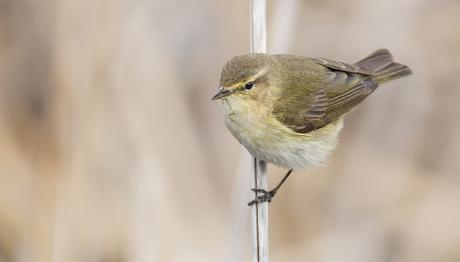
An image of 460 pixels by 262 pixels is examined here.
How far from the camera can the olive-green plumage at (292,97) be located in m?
3.81

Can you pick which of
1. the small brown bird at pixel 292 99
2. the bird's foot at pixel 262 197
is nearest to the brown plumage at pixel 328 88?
Result: the small brown bird at pixel 292 99

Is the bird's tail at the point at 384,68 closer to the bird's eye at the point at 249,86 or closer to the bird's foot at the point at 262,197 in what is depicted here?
the bird's eye at the point at 249,86

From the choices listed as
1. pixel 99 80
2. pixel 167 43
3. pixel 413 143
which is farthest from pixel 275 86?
pixel 413 143

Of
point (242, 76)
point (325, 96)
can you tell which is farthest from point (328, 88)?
point (242, 76)

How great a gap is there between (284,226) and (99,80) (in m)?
2.00

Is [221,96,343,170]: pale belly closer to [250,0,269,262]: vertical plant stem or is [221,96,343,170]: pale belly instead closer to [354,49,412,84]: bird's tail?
[250,0,269,262]: vertical plant stem

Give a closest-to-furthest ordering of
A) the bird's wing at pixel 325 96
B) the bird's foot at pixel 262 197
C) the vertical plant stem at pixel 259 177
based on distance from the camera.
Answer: the vertical plant stem at pixel 259 177, the bird's foot at pixel 262 197, the bird's wing at pixel 325 96

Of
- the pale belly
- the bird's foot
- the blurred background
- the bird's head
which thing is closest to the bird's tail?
the blurred background

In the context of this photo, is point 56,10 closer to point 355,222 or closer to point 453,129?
point 355,222

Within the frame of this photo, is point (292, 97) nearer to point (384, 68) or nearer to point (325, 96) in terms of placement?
point (325, 96)

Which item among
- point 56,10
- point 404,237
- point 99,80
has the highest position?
point 56,10

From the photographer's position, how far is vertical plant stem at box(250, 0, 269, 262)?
3465 mm

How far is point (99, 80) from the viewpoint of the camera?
4316mm

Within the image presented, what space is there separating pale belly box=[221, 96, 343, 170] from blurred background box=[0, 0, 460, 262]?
14.0 inches
